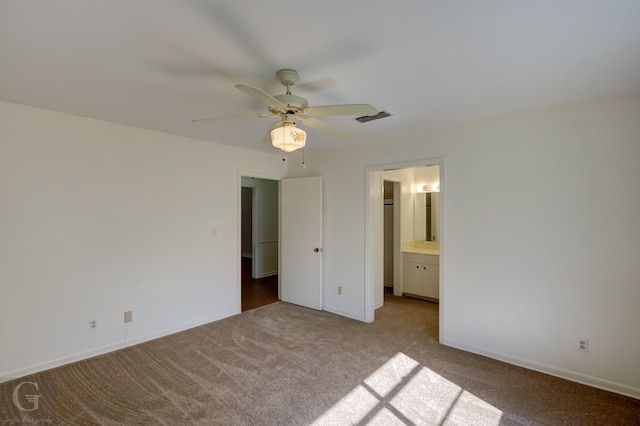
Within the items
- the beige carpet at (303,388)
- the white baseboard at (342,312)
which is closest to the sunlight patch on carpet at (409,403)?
the beige carpet at (303,388)

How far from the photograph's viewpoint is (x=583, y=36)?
5.29 feet

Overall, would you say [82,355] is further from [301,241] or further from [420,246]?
[420,246]

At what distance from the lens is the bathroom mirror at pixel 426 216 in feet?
17.3

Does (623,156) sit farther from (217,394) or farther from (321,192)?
(217,394)

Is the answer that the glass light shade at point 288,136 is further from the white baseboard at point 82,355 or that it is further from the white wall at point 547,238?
the white baseboard at point 82,355

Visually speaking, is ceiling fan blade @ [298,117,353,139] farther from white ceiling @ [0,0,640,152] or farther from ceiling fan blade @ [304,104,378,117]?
white ceiling @ [0,0,640,152]

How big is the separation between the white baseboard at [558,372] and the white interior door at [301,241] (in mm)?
2082

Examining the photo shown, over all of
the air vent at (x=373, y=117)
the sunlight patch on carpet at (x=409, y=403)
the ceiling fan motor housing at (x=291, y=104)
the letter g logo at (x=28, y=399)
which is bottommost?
the sunlight patch on carpet at (x=409, y=403)

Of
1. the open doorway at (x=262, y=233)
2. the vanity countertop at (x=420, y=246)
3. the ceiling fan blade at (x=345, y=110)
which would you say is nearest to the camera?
the ceiling fan blade at (x=345, y=110)

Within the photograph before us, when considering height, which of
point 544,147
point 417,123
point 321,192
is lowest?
point 321,192

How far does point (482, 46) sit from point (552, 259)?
2.05 meters

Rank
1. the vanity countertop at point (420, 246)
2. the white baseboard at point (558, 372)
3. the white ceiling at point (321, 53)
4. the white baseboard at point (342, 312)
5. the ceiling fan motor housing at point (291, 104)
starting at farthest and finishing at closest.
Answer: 1. the vanity countertop at point (420, 246)
2. the white baseboard at point (342, 312)
3. the white baseboard at point (558, 372)
4. the ceiling fan motor housing at point (291, 104)
5. the white ceiling at point (321, 53)

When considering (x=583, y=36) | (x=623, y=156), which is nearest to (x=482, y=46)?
(x=583, y=36)

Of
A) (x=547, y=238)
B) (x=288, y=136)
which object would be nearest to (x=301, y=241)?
(x=288, y=136)
